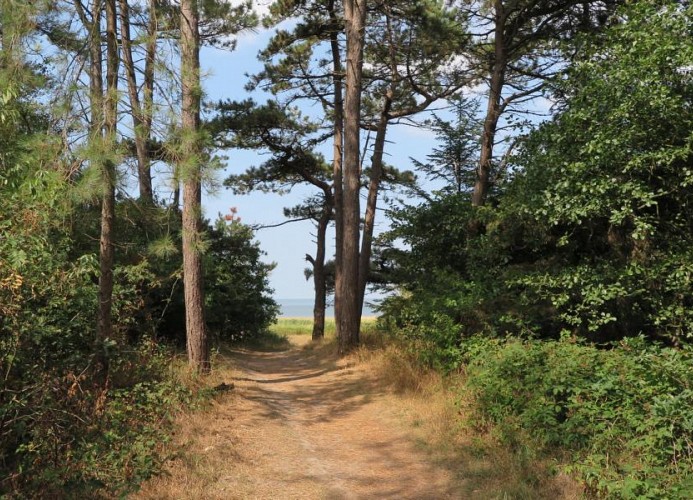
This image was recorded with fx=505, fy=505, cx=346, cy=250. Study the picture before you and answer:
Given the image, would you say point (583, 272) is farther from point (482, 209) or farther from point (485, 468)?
point (485, 468)

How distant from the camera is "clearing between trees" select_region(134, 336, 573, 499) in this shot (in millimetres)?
5133

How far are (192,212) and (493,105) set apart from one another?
25.9 ft

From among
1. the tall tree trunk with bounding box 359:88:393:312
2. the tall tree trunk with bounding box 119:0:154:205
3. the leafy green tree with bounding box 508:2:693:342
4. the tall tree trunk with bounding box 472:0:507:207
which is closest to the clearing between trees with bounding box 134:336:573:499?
the leafy green tree with bounding box 508:2:693:342

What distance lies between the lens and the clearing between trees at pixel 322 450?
5.13 meters

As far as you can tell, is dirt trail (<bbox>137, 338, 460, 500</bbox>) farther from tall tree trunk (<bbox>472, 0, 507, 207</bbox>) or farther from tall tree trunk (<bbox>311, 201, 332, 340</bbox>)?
tall tree trunk (<bbox>311, 201, 332, 340</bbox>)

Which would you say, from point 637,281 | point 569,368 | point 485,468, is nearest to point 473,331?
point 637,281

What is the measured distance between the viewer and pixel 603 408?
523 centimetres

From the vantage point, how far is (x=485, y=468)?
5.46 meters

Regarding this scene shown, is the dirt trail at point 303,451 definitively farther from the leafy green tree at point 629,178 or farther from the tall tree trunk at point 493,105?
the tall tree trunk at point 493,105

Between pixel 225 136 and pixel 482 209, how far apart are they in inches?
378

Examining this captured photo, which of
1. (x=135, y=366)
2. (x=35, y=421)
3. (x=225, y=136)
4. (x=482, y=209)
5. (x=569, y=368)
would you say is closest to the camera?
(x=35, y=421)

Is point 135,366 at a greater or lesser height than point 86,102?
lesser

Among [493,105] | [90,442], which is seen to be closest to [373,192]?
[493,105]

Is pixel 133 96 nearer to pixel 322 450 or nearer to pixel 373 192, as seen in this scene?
pixel 322 450
